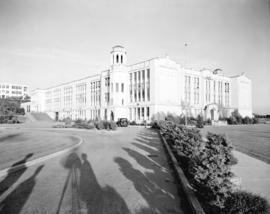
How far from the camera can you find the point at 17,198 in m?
5.22

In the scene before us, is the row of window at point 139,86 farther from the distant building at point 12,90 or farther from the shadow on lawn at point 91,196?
the distant building at point 12,90

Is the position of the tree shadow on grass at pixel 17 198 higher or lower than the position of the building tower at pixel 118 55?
lower

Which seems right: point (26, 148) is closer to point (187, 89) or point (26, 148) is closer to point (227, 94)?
point (187, 89)

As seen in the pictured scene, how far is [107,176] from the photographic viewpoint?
718cm

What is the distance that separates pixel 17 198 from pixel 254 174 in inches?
302

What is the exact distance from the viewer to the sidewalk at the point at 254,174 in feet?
19.3

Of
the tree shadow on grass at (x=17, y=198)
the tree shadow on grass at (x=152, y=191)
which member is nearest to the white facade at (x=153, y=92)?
the tree shadow on grass at (x=152, y=191)

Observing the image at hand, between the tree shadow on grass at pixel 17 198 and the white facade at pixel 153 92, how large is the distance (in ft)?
135

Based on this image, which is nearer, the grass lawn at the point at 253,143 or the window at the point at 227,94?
the grass lawn at the point at 253,143

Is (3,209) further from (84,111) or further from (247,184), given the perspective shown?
(84,111)

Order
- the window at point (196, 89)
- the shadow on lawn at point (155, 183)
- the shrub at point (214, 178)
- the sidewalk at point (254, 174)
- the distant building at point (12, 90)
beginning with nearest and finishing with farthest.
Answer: the shrub at point (214, 178), the shadow on lawn at point (155, 183), the sidewalk at point (254, 174), the window at point (196, 89), the distant building at point (12, 90)

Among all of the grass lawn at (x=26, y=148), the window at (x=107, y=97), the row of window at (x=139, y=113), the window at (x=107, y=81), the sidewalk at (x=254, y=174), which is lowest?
the grass lawn at (x=26, y=148)

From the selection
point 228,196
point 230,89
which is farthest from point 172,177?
point 230,89

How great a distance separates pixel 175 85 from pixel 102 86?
21085mm
